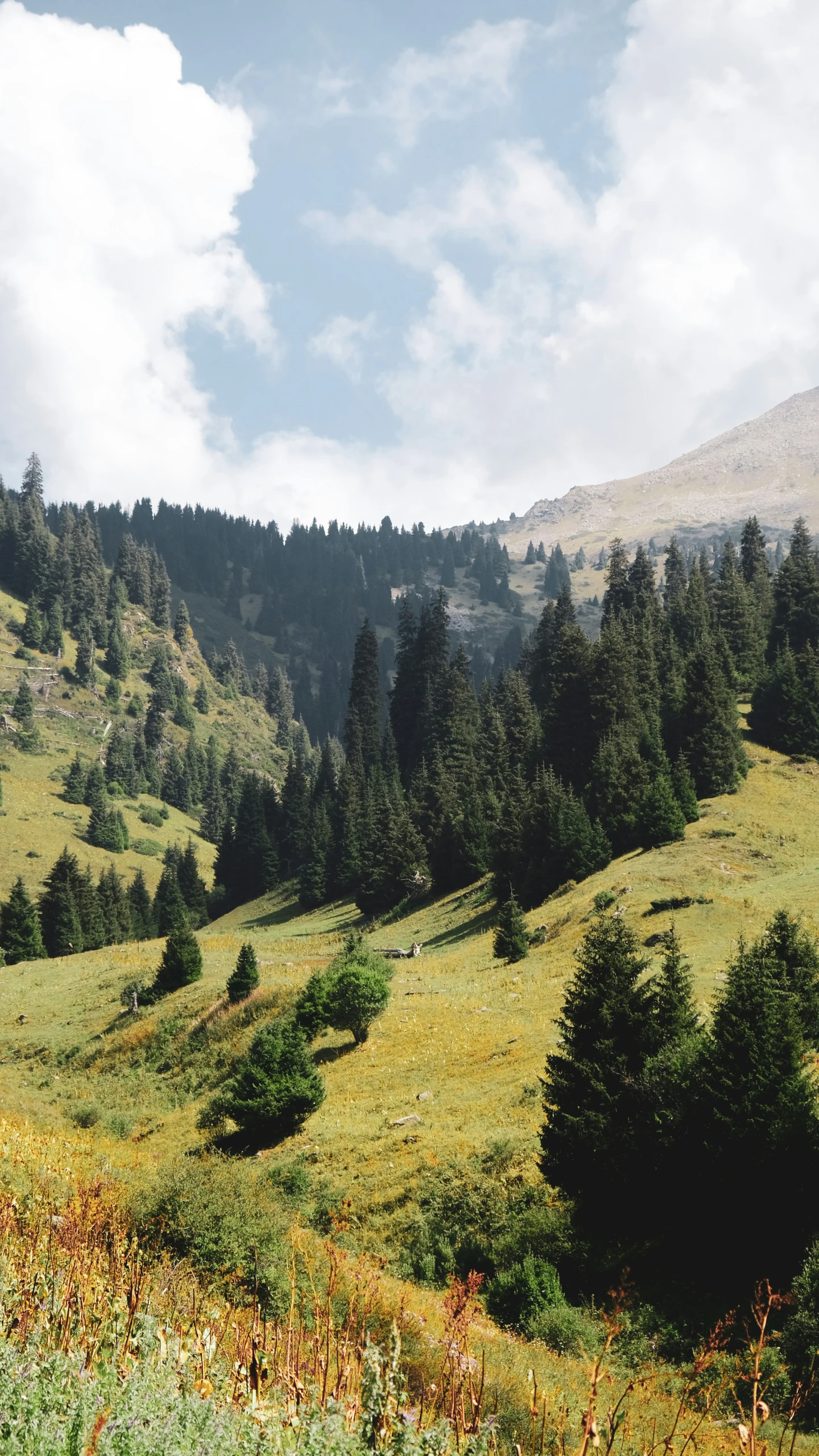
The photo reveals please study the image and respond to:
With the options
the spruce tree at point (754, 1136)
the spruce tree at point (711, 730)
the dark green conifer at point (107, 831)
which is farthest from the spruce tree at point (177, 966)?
the dark green conifer at point (107, 831)

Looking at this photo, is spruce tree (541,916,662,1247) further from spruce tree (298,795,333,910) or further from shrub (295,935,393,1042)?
spruce tree (298,795,333,910)

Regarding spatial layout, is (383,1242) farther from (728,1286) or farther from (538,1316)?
(728,1286)

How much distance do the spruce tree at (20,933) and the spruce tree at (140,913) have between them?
1823 cm

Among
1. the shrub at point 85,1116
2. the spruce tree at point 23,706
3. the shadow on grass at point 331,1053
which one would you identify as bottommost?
the shadow on grass at point 331,1053

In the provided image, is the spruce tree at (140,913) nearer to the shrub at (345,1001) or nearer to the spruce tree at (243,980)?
the spruce tree at (243,980)

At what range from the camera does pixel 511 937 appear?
49.8 metres

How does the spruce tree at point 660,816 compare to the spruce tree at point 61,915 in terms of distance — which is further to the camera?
the spruce tree at point 61,915

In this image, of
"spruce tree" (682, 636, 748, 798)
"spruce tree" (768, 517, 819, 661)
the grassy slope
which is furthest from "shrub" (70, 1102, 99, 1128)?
"spruce tree" (768, 517, 819, 661)

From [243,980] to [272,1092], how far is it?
13835 millimetres

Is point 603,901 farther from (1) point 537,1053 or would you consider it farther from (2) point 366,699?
(2) point 366,699

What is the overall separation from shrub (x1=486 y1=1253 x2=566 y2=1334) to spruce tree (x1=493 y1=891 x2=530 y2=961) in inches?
1187

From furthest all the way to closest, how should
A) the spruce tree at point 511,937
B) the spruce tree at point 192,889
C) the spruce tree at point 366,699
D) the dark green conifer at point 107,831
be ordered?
1. the dark green conifer at point 107,831
2. the spruce tree at point 366,699
3. the spruce tree at point 192,889
4. the spruce tree at point 511,937

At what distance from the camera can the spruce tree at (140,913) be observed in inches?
4343

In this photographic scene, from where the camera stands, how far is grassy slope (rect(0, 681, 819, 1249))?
28.5 meters
